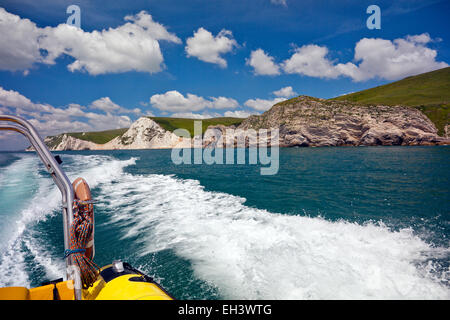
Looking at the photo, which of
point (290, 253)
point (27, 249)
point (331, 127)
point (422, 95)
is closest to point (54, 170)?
point (27, 249)

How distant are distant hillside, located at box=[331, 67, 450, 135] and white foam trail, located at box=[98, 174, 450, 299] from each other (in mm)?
98460

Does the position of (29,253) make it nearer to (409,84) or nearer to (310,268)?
(310,268)

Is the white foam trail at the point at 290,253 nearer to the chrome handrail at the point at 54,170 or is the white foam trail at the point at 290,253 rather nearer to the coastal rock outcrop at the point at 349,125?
the chrome handrail at the point at 54,170

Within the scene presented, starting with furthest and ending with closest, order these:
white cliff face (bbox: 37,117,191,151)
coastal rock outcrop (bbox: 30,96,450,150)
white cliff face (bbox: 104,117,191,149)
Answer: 1. white cliff face (bbox: 37,117,191,151)
2. white cliff face (bbox: 104,117,191,149)
3. coastal rock outcrop (bbox: 30,96,450,150)

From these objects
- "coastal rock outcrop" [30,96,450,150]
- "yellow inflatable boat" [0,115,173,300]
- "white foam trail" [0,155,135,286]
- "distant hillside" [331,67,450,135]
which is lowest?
"white foam trail" [0,155,135,286]

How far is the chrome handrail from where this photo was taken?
2.98 m

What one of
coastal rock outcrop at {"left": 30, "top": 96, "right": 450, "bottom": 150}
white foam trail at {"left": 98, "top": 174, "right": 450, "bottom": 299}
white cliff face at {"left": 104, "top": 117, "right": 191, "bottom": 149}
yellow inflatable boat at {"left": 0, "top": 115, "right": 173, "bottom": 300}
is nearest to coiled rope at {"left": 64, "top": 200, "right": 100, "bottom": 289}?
yellow inflatable boat at {"left": 0, "top": 115, "right": 173, "bottom": 300}

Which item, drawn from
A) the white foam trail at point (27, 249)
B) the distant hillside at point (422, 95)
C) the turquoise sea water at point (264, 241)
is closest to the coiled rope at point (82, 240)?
the turquoise sea water at point (264, 241)

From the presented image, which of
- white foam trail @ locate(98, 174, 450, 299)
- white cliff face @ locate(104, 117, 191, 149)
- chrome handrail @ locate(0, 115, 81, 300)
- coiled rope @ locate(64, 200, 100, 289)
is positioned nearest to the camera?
chrome handrail @ locate(0, 115, 81, 300)

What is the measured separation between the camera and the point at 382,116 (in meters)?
70.1

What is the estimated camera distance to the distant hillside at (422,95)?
80.2 metres

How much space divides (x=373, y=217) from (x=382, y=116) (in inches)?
3235

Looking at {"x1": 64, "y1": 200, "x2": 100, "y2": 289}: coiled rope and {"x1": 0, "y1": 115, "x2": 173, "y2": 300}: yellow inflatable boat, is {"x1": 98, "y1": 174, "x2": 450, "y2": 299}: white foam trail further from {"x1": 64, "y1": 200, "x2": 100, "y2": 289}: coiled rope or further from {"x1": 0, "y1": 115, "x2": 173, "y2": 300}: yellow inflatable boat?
{"x1": 64, "y1": 200, "x2": 100, "y2": 289}: coiled rope
